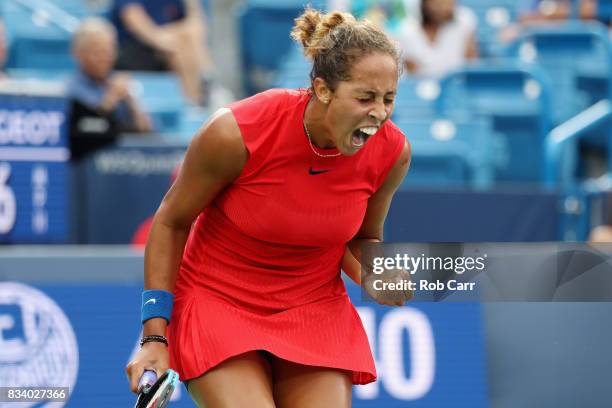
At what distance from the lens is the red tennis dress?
3.03 m

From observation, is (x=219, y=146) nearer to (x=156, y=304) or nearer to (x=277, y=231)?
(x=277, y=231)

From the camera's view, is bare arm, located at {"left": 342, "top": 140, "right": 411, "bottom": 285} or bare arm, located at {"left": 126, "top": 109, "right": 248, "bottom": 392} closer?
bare arm, located at {"left": 126, "top": 109, "right": 248, "bottom": 392}

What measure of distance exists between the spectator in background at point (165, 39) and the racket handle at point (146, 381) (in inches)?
232

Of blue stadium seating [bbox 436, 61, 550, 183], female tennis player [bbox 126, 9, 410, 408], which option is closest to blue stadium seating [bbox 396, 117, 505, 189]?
blue stadium seating [bbox 436, 61, 550, 183]

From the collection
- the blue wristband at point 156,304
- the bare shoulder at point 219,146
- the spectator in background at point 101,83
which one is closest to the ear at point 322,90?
the bare shoulder at point 219,146

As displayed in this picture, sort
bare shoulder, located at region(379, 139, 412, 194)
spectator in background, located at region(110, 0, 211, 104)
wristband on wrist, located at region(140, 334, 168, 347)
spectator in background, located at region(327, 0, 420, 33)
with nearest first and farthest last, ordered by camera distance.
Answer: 1. wristband on wrist, located at region(140, 334, 168, 347)
2. bare shoulder, located at region(379, 139, 412, 194)
3. spectator in background, located at region(110, 0, 211, 104)
4. spectator in background, located at region(327, 0, 420, 33)

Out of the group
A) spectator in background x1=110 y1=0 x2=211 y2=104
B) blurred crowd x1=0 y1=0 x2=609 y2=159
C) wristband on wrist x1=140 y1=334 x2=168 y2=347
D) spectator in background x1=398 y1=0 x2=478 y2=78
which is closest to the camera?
wristband on wrist x1=140 y1=334 x2=168 y2=347

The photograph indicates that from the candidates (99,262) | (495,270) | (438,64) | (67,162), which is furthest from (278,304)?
(438,64)

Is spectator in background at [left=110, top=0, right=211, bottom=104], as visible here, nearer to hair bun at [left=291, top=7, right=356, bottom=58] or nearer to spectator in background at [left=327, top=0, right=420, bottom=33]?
spectator in background at [left=327, top=0, right=420, bottom=33]

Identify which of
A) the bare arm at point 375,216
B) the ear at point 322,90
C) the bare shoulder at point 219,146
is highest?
the ear at point 322,90

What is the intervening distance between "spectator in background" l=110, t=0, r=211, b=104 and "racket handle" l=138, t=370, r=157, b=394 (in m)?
5.88

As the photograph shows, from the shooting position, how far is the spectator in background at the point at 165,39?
855cm

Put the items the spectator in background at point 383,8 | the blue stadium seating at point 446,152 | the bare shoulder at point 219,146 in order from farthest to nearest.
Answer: the spectator in background at point 383,8, the blue stadium seating at point 446,152, the bare shoulder at point 219,146

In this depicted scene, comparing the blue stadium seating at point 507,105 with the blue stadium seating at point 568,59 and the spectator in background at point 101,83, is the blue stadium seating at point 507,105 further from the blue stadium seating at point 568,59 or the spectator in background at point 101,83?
the spectator in background at point 101,83
